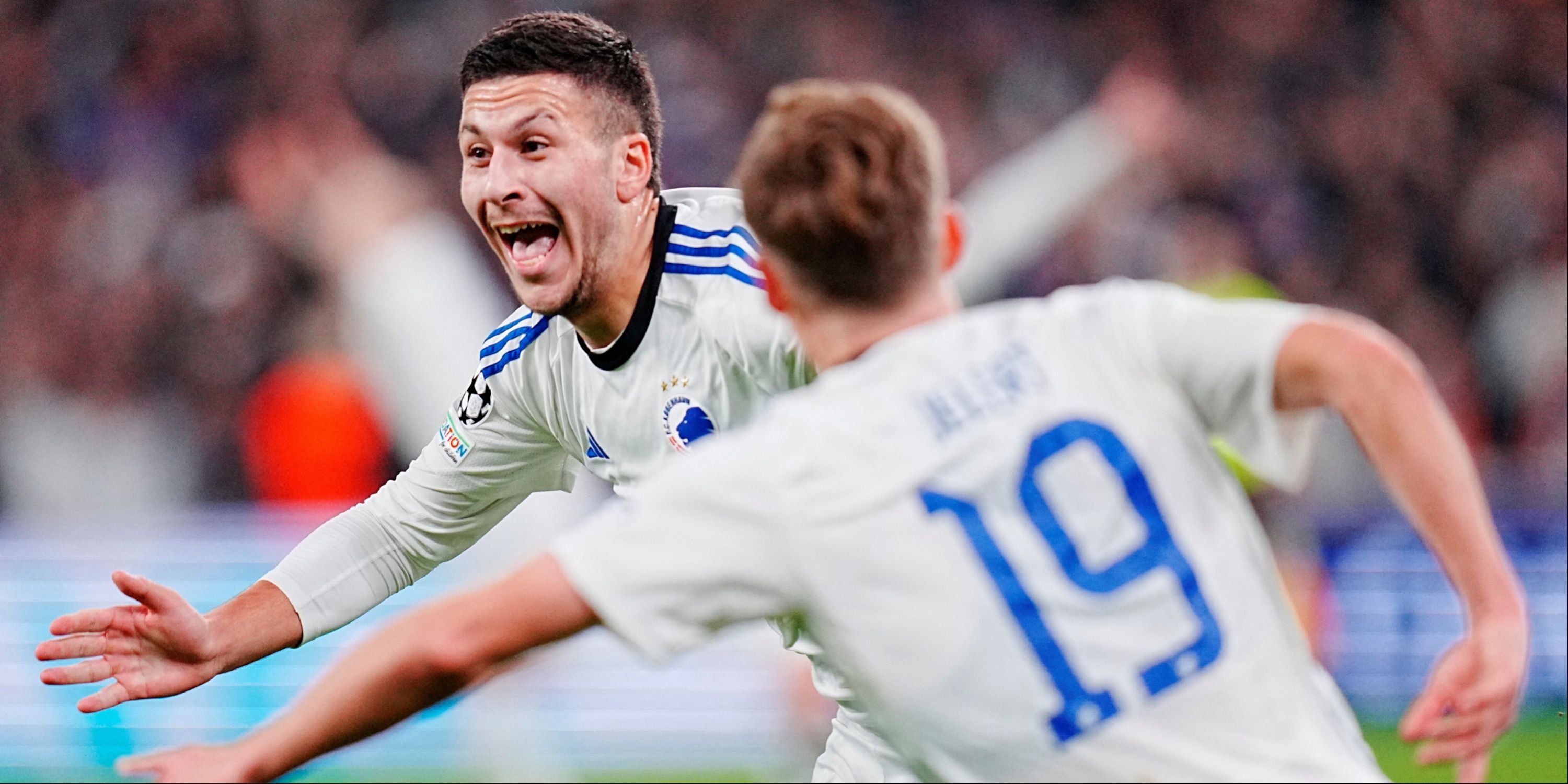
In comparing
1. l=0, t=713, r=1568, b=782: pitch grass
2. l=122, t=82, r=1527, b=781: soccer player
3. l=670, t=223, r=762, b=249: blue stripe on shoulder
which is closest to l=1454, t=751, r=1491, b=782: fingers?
l=122, t=82, r=1527, b=781: soccer player

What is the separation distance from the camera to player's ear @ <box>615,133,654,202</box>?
166 inches

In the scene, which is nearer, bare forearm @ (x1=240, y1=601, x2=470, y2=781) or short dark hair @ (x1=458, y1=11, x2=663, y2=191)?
bare forearm @ (x1=240, y1=601, x2=470, y2=781)

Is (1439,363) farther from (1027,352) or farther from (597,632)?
(1027,352)

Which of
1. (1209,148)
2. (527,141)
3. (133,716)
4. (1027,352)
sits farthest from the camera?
(1209,148)

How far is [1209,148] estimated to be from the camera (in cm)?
1386

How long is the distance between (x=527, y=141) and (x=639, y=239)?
0.37 m

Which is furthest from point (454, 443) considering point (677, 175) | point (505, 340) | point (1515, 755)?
point (677, 175)

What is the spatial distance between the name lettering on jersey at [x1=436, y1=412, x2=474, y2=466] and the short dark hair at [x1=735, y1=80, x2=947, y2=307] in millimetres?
1883

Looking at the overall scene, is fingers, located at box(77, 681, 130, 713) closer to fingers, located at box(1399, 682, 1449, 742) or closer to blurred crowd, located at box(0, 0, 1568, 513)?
fingers, located at box(1399, 682, 1449, 742)

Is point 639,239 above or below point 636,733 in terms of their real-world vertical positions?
above

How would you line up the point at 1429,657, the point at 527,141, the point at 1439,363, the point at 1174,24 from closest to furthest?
1. the point at 527,141
2. the point at 1429,657
3. the point at 1439,363
4. the point at 1174,24

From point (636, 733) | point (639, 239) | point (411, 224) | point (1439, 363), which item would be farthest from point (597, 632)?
point (1439, 363)

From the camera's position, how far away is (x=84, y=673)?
3547 millimetres

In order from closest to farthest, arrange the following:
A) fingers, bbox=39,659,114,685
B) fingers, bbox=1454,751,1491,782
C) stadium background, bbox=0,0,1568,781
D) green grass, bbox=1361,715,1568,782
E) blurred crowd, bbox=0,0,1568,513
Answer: fingers, bbox=1454,751,1491,782
fingers, bbox=39,659,114,685
green grass, bbox=1361,715,1568,782
stadium background, bbox=0,0,1568,781
blurred crowd, bbox=0,0,1568,513
